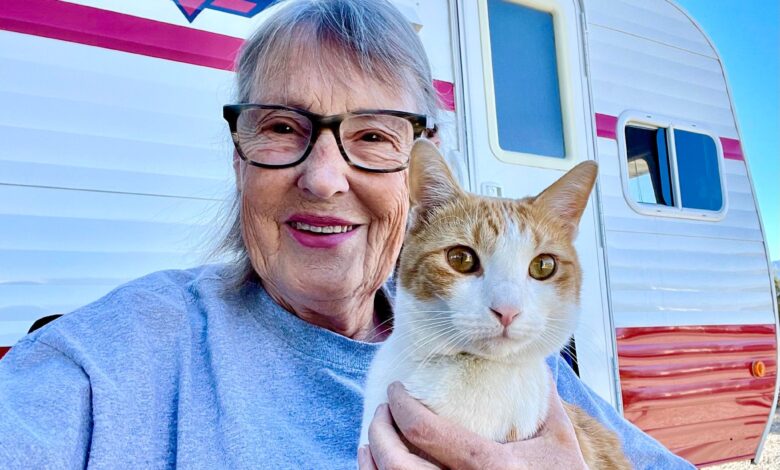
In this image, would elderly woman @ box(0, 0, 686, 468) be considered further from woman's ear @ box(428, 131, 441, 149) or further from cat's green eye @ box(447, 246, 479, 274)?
cat's green eye @ box(447, 246, 479, 274)

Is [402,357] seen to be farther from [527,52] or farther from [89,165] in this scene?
[527,52]

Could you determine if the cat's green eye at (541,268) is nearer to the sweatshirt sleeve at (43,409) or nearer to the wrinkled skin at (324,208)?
the wrinkled skin at (324,208)

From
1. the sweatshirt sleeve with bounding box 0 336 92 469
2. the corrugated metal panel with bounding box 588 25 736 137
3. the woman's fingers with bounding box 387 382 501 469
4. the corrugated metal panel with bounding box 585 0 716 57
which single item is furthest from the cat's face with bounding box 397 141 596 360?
the corrugated metal panel with bounding box 585 0 716 57

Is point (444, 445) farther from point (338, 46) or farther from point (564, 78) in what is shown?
point (564, 78)

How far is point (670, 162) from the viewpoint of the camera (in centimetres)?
357

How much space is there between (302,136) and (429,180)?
13.4 inches

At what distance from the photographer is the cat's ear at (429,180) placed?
3.82 ft

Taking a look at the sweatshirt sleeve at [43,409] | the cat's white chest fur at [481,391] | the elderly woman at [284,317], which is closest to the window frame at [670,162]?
the elderly woman at [284,317]

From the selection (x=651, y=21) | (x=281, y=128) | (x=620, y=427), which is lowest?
(x=620, y=427)

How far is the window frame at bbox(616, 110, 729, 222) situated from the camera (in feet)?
10.7

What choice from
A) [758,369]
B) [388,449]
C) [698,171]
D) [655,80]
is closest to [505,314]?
[388,449]

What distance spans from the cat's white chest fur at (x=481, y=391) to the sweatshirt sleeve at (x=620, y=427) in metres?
0.54

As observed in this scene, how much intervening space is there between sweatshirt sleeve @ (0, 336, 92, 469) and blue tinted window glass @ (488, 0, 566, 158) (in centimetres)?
213

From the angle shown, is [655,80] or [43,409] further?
[655,80]
